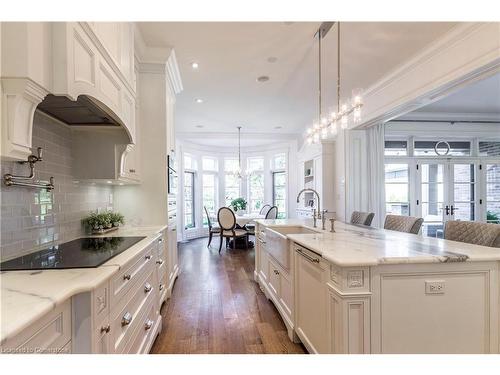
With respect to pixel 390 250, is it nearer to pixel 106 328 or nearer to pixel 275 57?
pixel 106 328

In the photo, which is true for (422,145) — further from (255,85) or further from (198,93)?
(198,93)

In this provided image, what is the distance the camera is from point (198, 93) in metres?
4.34

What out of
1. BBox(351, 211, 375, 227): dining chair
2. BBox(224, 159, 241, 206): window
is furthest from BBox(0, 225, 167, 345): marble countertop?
BBox(224, 159, 241, 206): window

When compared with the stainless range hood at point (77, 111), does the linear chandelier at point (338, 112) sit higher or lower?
higher

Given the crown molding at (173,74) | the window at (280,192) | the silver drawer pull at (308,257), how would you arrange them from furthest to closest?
the window at (280,192)
the crown molding at (173,74)
the silver drawer pull at (308,257)

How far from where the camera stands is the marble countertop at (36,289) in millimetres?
713

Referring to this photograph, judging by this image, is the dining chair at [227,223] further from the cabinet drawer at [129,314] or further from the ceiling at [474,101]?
the ceiling at [474,101]

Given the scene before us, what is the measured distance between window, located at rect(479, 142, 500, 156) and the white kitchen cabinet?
5845 mm

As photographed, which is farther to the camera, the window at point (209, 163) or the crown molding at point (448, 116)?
the window at point (209, 163)

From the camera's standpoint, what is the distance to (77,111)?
167 cm

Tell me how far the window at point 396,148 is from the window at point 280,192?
10.1 feet

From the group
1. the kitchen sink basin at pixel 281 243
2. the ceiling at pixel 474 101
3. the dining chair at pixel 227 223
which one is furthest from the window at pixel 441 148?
the dining chair at pixel 227 223

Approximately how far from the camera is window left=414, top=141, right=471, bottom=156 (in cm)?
539
